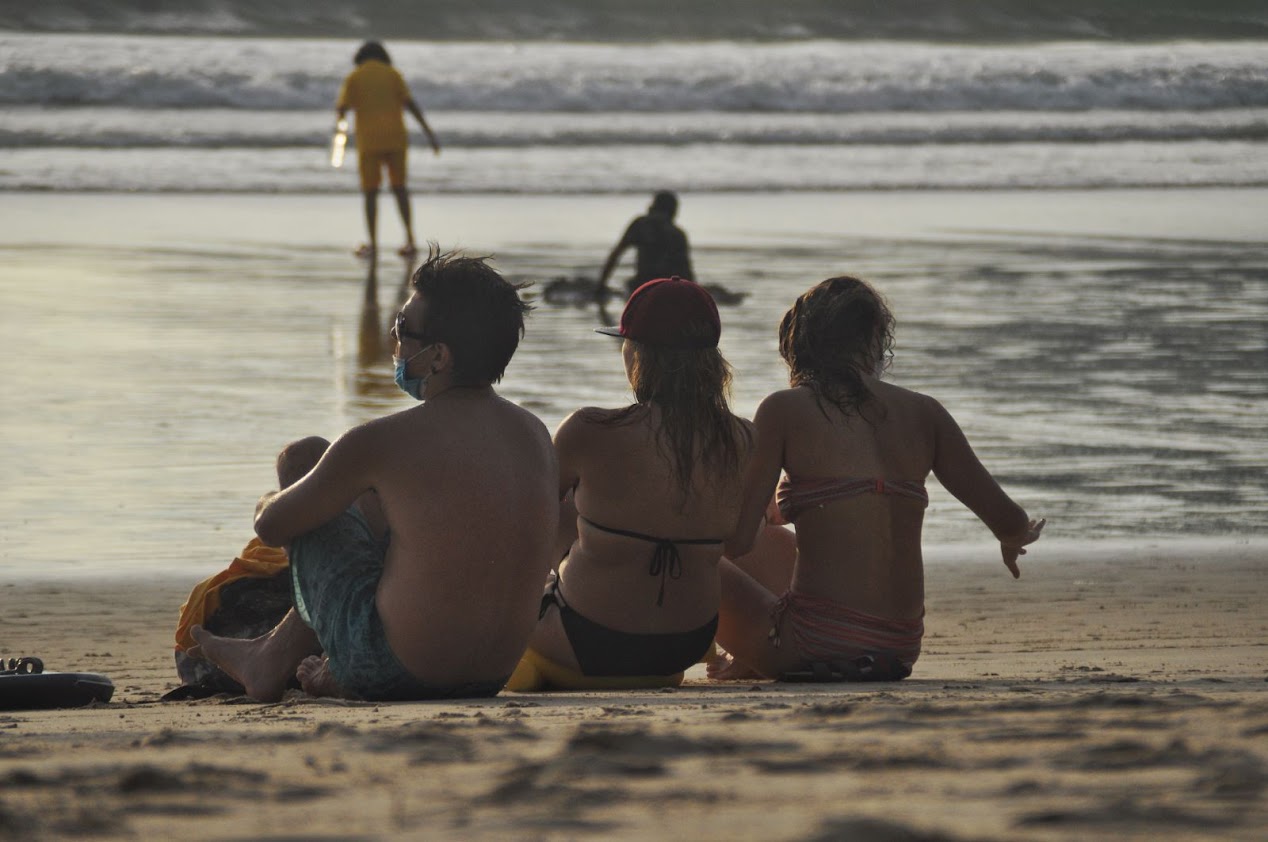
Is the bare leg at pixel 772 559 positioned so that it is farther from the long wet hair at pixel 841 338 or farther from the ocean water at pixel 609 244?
the ocean water at pixel 609 244

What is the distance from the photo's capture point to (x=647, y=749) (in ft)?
10.3

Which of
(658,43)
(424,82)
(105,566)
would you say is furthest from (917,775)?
(658,43)

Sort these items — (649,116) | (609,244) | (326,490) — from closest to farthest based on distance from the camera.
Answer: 1. (326,490)
2. (609,244)
3. (649,116)

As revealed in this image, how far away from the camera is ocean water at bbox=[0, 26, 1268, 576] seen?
7586 mm

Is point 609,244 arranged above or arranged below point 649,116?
below

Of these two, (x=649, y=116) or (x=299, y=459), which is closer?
(x=299, y=459)

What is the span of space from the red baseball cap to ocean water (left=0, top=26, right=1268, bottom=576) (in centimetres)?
242

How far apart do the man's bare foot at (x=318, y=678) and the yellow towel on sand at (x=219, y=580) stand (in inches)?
11.1

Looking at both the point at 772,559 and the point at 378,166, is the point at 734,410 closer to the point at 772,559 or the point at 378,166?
the point at 772,559

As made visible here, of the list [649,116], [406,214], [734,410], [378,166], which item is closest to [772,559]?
[734,410]

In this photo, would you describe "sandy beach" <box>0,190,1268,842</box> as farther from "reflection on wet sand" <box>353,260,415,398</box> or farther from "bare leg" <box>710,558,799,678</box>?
"bare leg" <box>710,558,799,678</box>

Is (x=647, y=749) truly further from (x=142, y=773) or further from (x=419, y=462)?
(x=419, y=462)

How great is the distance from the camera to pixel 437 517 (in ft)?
13.3

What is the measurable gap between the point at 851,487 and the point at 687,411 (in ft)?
1.50
